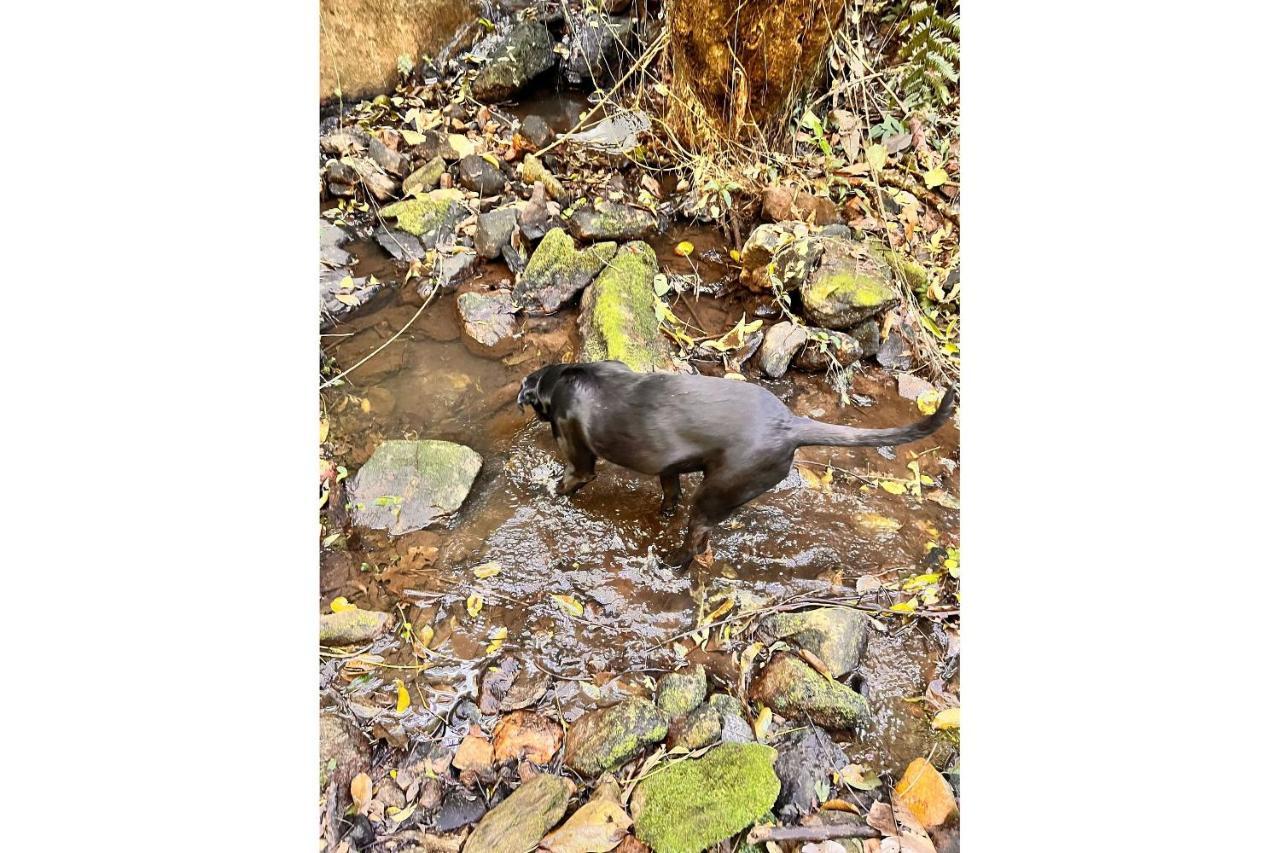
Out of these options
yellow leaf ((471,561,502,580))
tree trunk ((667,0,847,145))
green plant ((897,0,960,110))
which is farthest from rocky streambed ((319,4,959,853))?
green plant ((897,0,960,110))

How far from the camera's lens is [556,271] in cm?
222

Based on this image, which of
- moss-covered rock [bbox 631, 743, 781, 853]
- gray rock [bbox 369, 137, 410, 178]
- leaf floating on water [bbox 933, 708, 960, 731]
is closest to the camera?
moss-covered rock [bbox 631, 743, 781, 853]

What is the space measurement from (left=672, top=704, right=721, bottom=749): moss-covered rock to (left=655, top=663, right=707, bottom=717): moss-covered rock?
2 cm

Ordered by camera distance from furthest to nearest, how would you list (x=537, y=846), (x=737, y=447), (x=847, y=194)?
1. (x=847, y=194)
2. (x=737, y=447)
3. (x=537, y=846)

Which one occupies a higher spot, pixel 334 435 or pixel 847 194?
pixel 847 194

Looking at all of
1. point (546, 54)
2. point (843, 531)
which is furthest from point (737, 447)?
point (546, 54)

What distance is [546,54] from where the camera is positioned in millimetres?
2197

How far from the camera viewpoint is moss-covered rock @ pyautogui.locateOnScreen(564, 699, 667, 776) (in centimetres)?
199

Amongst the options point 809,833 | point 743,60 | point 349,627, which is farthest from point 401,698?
point 743,60

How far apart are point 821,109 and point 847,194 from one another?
0.93ft

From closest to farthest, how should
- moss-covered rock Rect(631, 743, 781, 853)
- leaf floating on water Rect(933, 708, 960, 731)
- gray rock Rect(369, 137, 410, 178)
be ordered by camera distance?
Answer: moss-covered rock Rect(631, 743, 781, 853), leaf floating on water Rect(933, 708, 960, 731), gray rock Rect(369, 137, 410, 178)

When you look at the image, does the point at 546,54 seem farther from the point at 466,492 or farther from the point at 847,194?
the point at 466,492

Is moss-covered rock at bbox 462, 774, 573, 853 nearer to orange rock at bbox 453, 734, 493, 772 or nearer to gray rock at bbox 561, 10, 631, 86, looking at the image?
orange rock at bbox 453, 734, 493, 772

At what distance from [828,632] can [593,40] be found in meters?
1.90
